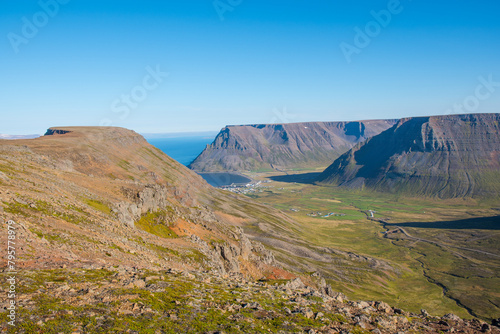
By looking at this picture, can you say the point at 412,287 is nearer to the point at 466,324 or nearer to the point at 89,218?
the point at 466,324

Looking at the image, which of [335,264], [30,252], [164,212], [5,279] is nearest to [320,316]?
[5,279]

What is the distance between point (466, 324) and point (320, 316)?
17639 millimetres

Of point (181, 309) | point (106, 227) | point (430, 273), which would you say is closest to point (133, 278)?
point (181, 309)

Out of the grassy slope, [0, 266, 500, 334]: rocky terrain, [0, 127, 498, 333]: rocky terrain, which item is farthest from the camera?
the grassy slope

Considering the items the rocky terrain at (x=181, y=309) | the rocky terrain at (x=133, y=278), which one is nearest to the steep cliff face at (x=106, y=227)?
the rocky terrain at (x=133, y=278)

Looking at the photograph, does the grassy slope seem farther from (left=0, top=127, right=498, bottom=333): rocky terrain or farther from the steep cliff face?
(left=0, top=127, right=498, bottom=333): rocky terrain

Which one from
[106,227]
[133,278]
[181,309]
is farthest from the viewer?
→ [106,227]

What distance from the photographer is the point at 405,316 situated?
112ft

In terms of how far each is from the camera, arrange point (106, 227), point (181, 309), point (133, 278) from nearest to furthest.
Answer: point (181, 309) → point (133, 278) → point (106, 227)

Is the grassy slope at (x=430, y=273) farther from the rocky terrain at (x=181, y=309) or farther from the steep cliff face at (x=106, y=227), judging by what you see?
the rocky terrain at (x=181, y=309)

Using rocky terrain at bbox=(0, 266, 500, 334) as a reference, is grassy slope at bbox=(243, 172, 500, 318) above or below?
below

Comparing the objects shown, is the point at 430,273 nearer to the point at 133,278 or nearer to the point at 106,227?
the point at 106,227

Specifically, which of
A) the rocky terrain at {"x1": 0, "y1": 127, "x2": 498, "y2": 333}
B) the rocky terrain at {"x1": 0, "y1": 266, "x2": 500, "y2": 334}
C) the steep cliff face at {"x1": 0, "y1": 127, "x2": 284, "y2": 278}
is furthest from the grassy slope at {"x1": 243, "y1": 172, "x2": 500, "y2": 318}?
the rocky terrain at {"x1": 0, "y1": 266, "x2": 500, "y2": 334}

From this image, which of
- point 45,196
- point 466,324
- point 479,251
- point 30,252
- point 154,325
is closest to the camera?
point 154,325
